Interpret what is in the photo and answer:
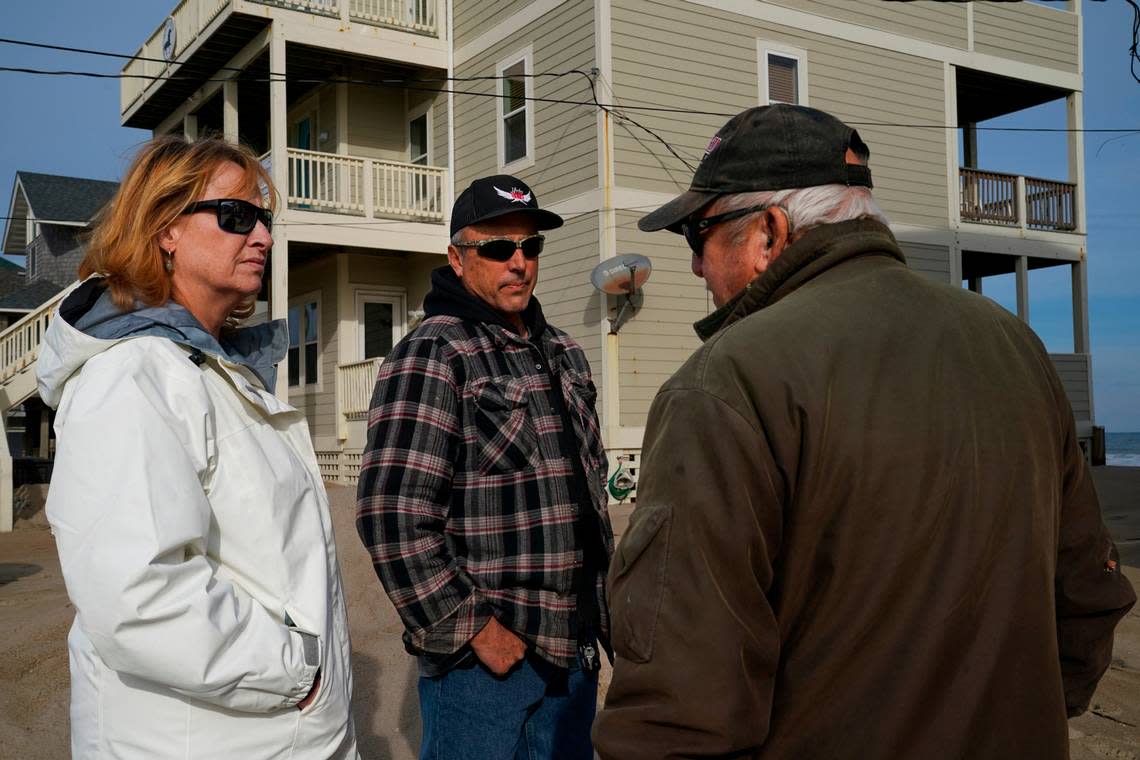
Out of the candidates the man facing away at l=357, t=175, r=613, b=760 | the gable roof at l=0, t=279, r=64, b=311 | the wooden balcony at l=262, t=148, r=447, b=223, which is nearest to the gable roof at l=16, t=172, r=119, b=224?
the gable roof at l=0, t=279, r=64, b=311

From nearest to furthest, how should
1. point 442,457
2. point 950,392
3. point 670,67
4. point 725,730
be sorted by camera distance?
point 725,730, point 950,392, point 442,457, point 670,67

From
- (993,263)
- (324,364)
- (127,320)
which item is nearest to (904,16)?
(993,263)

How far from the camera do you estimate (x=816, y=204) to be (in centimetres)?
187

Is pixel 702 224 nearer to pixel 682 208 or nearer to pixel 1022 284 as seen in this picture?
pixel 682 208

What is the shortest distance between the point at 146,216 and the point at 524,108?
507 inches

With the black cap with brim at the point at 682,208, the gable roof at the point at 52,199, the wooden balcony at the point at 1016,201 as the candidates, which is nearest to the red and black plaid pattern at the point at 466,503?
the black cap with brim at the point at 682,208

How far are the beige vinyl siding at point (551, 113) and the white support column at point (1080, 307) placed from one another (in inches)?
423

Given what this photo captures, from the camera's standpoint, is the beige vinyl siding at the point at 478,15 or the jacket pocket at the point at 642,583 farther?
the beige vinyl siding at the point at 478,15

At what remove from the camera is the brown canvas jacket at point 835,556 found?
1.56 meters

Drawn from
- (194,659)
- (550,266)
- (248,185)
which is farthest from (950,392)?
(550,266)

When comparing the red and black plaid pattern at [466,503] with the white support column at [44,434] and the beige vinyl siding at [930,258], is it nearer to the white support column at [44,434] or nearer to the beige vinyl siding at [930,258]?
the beige vinyl siding at [930,258]

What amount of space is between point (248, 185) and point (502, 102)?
1315 cm

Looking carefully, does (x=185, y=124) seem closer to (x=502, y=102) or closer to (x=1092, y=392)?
(x=502, y=102)

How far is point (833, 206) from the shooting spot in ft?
6.15
